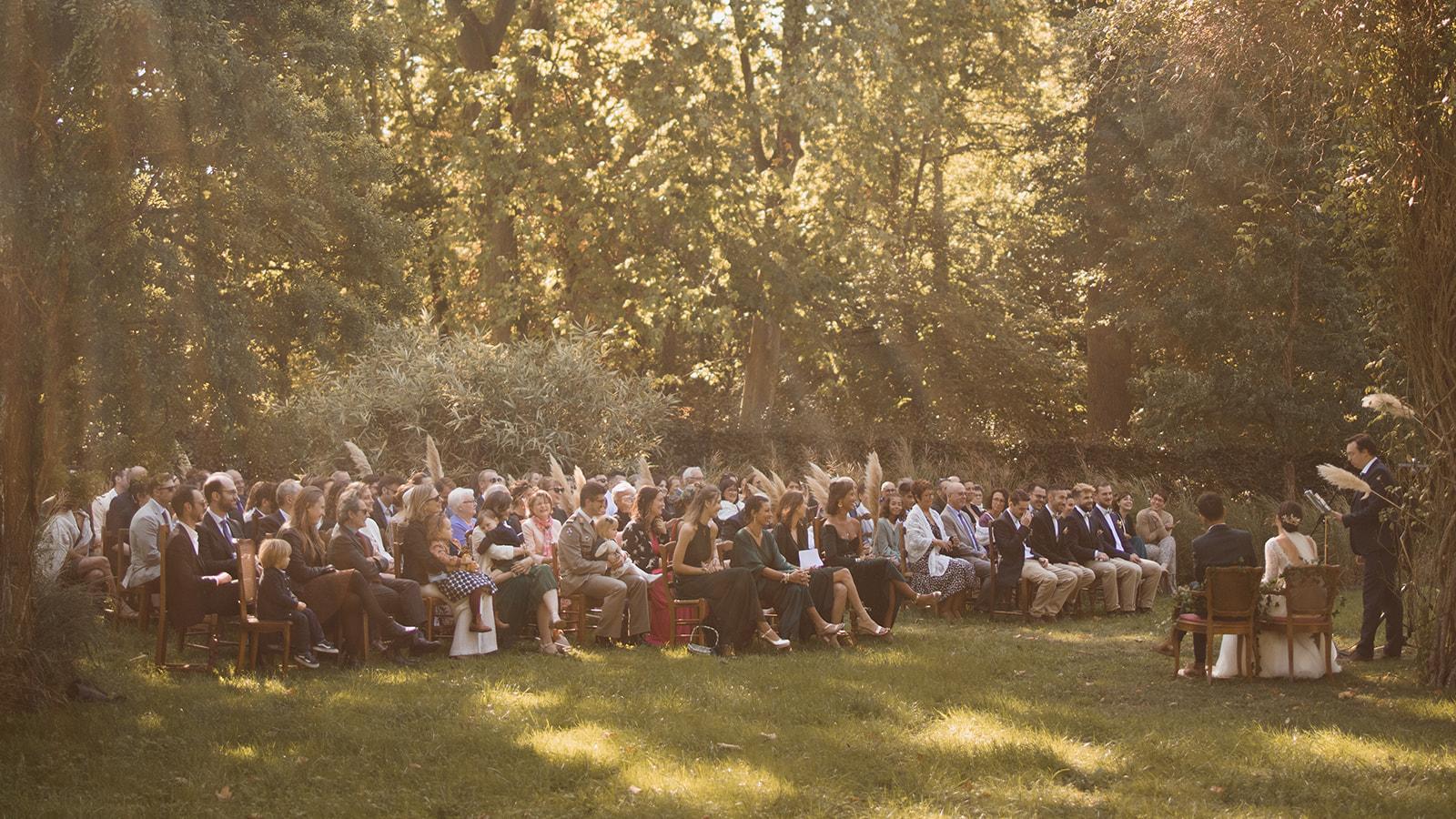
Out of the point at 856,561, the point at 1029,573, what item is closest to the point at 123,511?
the point at 856,561

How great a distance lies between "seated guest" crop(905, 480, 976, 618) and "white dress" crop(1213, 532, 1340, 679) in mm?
4253

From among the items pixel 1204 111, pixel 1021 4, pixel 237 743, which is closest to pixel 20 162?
pixel 237 743

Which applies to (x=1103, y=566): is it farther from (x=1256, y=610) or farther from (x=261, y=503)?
(x=261, y=503)

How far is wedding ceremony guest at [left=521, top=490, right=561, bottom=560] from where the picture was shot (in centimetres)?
1275

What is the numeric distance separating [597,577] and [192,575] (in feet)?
10.9

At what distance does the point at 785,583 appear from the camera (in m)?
12.5

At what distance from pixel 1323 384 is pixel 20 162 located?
2082 cm

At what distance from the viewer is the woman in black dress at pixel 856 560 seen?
1334cm

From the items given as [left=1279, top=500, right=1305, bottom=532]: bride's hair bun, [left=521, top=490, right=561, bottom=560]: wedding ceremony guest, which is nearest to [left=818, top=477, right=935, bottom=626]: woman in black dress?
[left=521, top=490, right=561, bottom=560]: wedding ceremony guest

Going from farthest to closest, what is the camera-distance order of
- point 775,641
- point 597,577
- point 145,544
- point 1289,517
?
point 597,577, point 775,641, point 145,544, point 1289,517

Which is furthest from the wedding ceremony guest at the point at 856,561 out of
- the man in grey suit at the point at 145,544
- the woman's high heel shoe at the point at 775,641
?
the man in grey suit at the point at 145,544

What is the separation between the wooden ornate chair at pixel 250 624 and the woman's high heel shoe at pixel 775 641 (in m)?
3.71

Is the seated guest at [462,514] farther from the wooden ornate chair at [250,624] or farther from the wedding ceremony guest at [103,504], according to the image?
the wedding ceremony guest at [103,504]

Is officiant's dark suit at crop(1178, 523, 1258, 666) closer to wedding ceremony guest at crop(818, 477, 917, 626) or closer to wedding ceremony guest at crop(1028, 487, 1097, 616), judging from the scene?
wedding ceremony guest at crop(818, 477, 917, 626)
